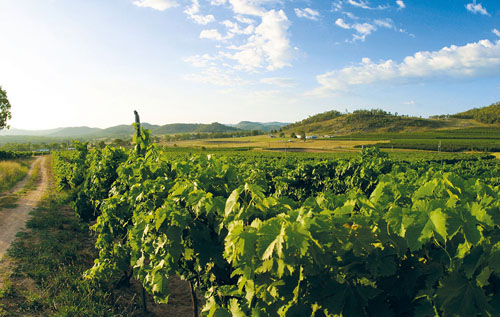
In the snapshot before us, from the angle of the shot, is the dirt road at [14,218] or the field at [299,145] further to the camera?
A: the field at [299,145]

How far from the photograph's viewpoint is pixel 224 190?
3.35 metres

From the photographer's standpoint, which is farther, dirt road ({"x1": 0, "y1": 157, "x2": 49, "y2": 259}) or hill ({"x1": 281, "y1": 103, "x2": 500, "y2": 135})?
hill ({"x1": 281, "y1": 103, "x2": 500, "y2": 135})

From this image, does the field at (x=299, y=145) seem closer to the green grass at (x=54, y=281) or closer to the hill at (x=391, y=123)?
the hill at (x=391, y=123)

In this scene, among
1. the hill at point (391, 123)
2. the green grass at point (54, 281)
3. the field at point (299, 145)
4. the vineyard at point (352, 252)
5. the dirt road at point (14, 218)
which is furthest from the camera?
the hill at point (391, 123)

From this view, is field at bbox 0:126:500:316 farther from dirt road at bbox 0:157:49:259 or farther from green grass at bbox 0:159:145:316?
dirt road at bbox 0:157:49:259

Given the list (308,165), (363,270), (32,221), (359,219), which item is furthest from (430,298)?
(32,221)

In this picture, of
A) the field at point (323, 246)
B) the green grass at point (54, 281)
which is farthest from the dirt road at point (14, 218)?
the field at point (323, 246)

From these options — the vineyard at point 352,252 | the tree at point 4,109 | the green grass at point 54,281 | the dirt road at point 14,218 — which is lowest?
the green grass at point 54,281

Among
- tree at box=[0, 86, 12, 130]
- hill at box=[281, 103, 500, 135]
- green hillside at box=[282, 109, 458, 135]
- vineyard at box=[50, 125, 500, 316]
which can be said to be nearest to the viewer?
vineyard at box=[50, 125, 500, 316]

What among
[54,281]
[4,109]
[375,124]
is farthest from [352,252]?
[375,124]

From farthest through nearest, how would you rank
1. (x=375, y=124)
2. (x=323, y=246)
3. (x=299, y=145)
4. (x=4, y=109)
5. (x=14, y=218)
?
(x=375, y=124)
(x=299, y=145)
(x=4, y=109)
(x=14, y=218)
(x=323, y=246)

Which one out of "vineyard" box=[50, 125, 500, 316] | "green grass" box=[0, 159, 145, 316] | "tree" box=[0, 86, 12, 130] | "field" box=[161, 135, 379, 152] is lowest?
"green grass" box=[0, 159, 145, 316]

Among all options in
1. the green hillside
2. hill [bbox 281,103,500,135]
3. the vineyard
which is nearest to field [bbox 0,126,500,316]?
the vineyard

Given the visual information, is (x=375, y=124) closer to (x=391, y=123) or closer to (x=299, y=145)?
(x=391, y=123)
